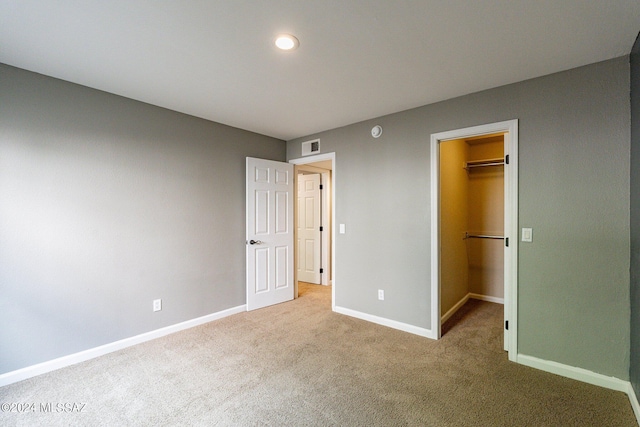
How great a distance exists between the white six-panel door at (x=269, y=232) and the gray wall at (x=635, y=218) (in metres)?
3.52

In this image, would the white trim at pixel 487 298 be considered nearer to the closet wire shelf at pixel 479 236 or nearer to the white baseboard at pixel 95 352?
the closet wire shelf at pixel 479 236

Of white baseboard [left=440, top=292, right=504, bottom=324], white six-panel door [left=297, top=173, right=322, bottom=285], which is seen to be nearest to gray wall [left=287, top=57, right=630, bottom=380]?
white baseboard [left=440, top=292, right=504, bottom=324]

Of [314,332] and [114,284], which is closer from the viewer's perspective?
[114,284]

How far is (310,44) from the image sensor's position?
6.26 ft

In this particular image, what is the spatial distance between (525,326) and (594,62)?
215 cm

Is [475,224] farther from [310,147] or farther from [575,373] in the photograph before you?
[310,147]

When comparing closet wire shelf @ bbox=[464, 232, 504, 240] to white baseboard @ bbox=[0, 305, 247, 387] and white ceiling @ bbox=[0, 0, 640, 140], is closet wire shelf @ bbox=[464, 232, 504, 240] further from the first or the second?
white baseboard @ bbox=[0, 305, 247, 387]

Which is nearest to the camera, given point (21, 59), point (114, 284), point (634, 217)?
point (634, 217)

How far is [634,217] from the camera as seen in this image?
189 cm

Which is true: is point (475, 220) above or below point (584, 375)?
above

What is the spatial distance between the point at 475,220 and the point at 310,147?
111 inches

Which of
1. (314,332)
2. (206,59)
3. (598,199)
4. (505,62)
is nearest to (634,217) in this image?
(598,199)

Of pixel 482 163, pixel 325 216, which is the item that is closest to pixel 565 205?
pixel 482 163

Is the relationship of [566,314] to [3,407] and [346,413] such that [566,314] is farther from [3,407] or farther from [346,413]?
[3,407]
